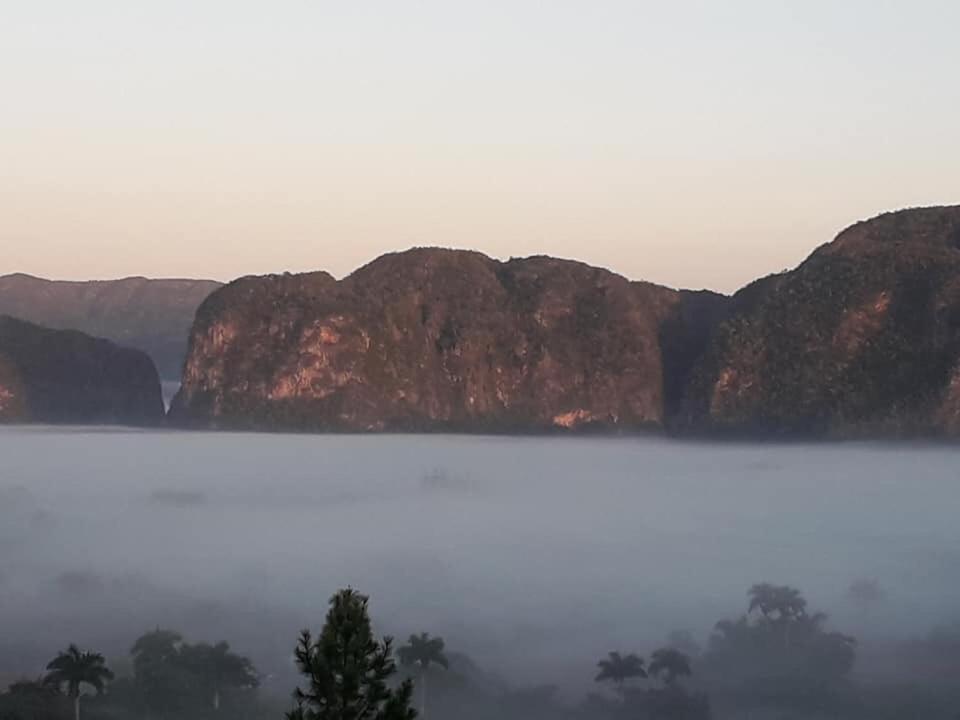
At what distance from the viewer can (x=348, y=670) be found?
1831 inches

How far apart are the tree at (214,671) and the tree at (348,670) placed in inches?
3038

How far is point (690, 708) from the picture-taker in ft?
447

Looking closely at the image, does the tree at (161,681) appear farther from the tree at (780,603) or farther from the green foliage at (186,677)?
the tree at (780,603)

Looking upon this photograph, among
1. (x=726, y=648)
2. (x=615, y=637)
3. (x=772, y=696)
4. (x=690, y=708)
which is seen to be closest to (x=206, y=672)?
(x=690, y=708)

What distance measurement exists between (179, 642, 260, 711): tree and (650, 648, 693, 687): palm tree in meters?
46.2

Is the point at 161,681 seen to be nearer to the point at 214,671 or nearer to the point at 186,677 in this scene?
the point at 186,677

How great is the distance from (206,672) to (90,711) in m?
11.6

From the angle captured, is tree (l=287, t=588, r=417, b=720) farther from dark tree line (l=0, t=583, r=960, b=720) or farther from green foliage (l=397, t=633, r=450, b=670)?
green foliage (l=397, t=633, r=450, b=670)

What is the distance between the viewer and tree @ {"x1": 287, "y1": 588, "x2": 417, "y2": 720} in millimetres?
45969

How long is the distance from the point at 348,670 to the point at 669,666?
11012 cm

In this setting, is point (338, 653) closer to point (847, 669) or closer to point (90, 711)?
point (90, 711)

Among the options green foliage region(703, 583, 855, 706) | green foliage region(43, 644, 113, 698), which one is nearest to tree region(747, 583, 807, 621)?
green foliage region(703, 583, 855, 706)

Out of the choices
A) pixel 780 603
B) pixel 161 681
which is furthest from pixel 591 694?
pixel 780 603

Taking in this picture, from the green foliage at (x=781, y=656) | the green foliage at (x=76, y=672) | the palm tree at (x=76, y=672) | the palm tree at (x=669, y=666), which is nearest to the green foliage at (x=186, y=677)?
the green foliage at (x=76, y=672)
